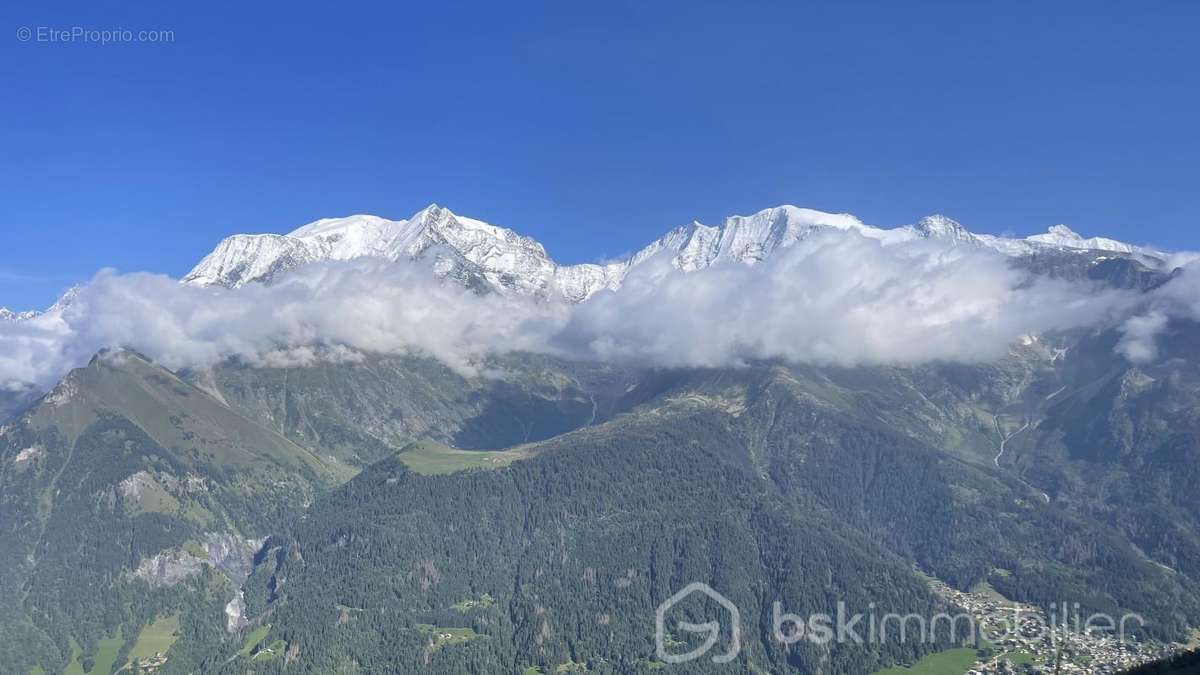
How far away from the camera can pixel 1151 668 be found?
101 m
